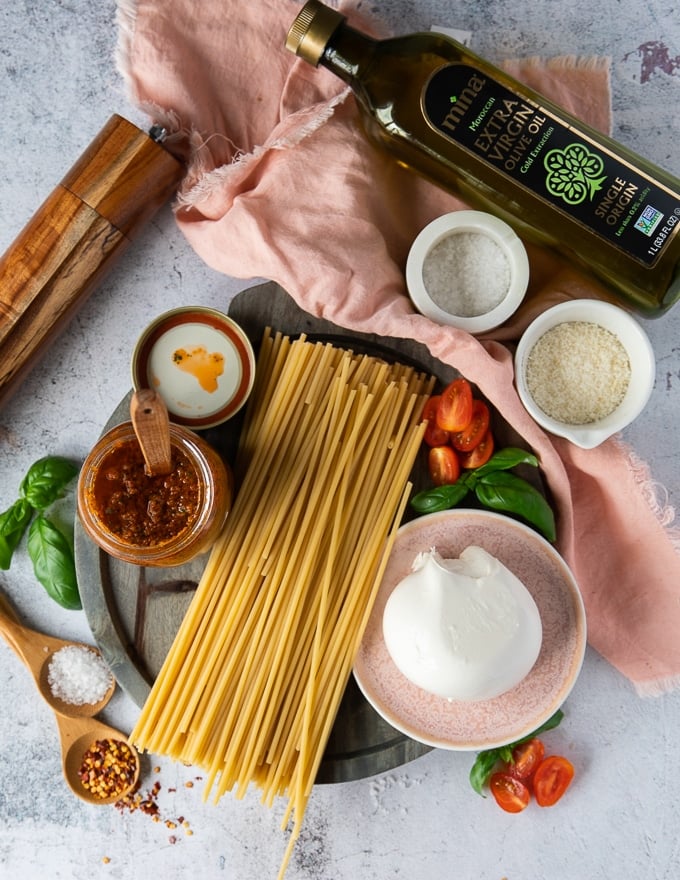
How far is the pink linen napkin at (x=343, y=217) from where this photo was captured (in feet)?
3.89

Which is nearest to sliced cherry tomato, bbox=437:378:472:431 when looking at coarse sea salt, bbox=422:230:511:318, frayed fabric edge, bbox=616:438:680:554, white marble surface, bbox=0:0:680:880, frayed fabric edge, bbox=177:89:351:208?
coarse sea salt, bbox=422:230:511:318

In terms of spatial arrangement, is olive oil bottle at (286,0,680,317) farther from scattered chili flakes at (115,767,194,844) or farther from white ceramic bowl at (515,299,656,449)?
scattered chili flakes at (115,767,194,844)

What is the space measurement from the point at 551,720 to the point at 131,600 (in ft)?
2.36

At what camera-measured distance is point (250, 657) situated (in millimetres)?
1156

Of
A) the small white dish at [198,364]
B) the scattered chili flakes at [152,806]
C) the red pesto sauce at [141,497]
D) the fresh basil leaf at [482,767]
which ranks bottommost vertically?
the scattered chili flakes at [152,806]

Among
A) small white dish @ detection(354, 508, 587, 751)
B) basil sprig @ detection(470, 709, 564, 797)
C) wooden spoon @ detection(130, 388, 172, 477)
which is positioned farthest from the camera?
basil sprig @ detection(470, 709, 564, 797)

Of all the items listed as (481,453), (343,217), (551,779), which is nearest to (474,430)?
(481,453)

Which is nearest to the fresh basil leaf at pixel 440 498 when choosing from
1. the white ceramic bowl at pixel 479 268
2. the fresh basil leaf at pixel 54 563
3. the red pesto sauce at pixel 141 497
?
the white ceramic bowl at pixel 479 268

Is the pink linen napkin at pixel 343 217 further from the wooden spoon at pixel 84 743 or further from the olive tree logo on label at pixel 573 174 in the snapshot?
the wooden spoon at pixel 84 743

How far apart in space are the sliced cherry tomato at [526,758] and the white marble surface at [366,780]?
6 centimetres

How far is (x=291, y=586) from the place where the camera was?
3.84ft

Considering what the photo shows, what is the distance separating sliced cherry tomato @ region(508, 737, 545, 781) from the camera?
131 cm

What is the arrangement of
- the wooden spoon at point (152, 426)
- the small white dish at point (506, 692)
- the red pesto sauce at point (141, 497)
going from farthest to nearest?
the small white dish at point (506, 692), the red pesto sauce at point (141, 497), the wooden spoon at point (152, 426)

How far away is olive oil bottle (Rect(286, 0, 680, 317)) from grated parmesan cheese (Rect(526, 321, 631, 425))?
109 millimetres
